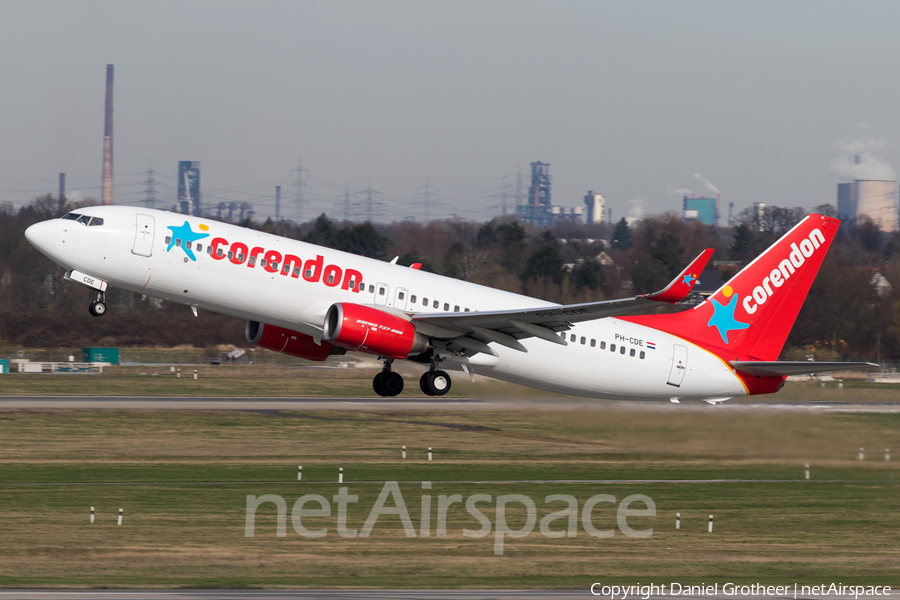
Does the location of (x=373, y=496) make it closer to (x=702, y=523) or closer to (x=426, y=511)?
(x=426, y=511)

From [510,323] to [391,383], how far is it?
5.13 meters

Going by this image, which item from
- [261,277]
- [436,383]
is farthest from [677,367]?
[261,277]

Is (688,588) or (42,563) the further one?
(42,563)

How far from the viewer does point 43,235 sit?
1292 inches

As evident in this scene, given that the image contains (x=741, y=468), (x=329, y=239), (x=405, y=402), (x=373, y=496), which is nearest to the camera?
(x=373, y=496)

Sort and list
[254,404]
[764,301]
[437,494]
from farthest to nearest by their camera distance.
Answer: [254,404] → [437,494] → [764,301]

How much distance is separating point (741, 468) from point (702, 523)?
9.99 metres

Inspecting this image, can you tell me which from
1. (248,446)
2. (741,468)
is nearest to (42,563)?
(248,446)

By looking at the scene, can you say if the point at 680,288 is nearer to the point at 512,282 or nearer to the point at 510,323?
the point at 510,323

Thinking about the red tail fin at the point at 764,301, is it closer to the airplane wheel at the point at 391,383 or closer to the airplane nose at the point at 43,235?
the airplane wheel at the point at 391,383

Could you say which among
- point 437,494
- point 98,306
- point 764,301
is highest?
point 764,301

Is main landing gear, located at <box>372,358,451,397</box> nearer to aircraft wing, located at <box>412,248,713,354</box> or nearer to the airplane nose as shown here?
aircraft wing, located at <box>412,248,713,354</box>

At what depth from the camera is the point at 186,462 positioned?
4706 cm

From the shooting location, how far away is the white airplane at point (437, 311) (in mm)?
32906
